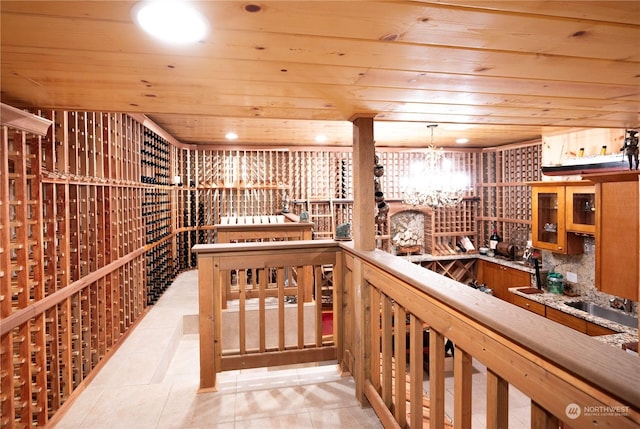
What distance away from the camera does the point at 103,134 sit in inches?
131

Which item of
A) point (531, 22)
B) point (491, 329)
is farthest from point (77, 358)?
point (531, 22)

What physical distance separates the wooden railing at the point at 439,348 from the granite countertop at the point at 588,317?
238cm

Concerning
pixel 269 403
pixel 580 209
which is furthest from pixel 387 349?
pixel 580 209

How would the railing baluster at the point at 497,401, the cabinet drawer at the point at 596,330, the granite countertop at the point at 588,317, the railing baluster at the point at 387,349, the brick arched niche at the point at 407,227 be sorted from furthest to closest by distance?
the brick arched niche at the point at 407,227
the cabinet drawer at the point at 596,330
the granite countertop at the point at 588,317
the railing baluster at the point at 387,349
the railing baluster at the point at 497,401

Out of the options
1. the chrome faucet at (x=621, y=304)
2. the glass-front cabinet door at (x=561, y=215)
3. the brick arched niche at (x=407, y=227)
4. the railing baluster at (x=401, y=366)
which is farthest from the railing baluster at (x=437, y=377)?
the brick arched niche at (x=407, y=227)

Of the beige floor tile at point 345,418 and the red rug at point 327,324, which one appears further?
the red rug at point 327,324

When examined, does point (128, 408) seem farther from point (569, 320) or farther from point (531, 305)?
point (531, 305)

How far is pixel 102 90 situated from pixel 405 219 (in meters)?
6.39

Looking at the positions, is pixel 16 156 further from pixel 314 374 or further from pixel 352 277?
pixel 314 374

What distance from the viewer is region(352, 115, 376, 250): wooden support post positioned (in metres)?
2.33

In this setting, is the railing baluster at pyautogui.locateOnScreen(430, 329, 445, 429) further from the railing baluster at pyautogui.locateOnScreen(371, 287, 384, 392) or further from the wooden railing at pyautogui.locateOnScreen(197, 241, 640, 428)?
the railing baluster at pyautogui.locateOnScreen(371, 287, 384, 392)

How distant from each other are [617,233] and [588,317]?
1.15 m

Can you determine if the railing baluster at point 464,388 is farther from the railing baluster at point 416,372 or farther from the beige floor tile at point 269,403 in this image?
the beige floor tile at point 269,403

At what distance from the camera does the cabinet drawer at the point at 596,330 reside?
3.59 metres
